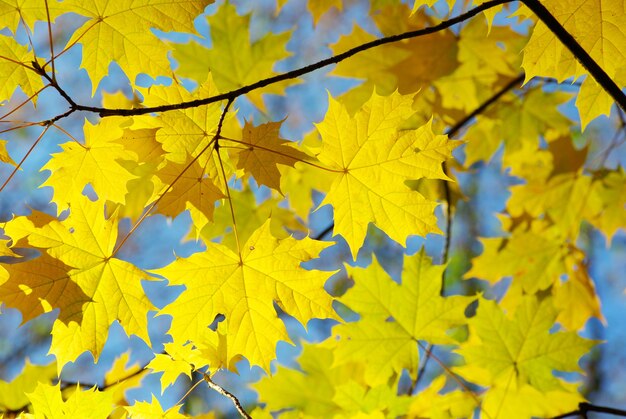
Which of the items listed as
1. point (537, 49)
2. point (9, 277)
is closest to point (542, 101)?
point (537, 49)

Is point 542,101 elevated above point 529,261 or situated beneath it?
elevated above

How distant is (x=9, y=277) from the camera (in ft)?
5.26

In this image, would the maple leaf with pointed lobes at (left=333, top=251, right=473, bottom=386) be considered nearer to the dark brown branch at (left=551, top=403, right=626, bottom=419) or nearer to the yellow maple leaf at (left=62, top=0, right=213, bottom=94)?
the dark brown branch at (left=551, top=403, right=626, bottom=419)

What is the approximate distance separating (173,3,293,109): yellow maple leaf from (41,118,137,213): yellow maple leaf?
1.05m

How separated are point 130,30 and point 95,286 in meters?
0.76

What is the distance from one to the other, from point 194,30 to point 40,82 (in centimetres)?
54

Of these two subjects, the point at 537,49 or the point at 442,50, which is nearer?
the point at 537,49

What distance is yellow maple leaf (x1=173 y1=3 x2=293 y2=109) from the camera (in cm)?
284

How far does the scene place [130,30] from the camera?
171 centimetres

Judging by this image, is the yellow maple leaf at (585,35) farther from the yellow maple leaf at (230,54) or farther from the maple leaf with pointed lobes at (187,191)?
the yellow maple leaf at (230,54)

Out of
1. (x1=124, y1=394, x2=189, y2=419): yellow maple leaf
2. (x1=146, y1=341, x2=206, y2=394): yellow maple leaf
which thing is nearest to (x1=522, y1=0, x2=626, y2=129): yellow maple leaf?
(x1=146, y1=341, x2=206, y2=394): yellow maple leaf

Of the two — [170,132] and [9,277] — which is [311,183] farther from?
[9,277]

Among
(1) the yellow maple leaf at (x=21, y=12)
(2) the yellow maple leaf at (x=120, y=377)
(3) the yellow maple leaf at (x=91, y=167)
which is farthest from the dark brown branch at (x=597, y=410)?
(1) the yellow maple leaf at (x=21, y=12)

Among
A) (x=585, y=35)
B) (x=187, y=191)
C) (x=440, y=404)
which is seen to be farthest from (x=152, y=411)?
(x=585, y=35)
